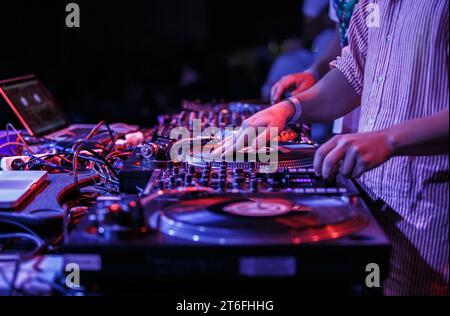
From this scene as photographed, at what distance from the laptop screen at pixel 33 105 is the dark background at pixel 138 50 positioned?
0.17 m

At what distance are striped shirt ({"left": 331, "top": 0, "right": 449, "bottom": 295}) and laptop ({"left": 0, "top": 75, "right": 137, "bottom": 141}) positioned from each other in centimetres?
124

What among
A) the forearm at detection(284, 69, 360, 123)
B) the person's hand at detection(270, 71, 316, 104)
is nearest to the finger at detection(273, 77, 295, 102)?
the person's hand at detection(270, 71, 316, 104)

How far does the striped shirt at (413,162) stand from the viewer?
1583 millimetres

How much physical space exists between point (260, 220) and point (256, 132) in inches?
25.3

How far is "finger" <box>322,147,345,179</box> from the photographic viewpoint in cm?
143

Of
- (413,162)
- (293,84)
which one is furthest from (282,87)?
(413,162)

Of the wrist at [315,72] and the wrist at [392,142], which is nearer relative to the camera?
the wrist at [392,142]

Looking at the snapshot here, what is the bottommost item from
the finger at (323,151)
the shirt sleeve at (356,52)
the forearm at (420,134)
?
the finger at (323,151)

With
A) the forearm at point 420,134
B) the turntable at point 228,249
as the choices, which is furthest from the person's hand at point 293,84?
the turntable at point 228,249

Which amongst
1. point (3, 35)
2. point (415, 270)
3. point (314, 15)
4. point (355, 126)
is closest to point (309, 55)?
point (314, 15)

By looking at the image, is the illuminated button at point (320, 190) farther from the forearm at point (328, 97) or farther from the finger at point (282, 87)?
the finger at point (282, 87)
